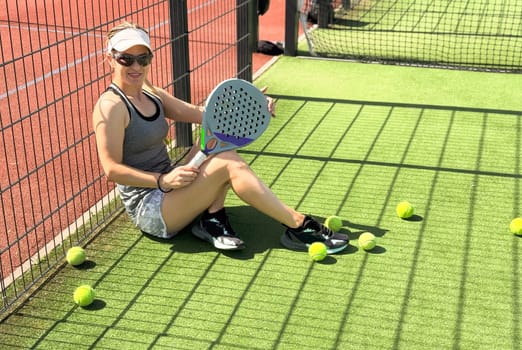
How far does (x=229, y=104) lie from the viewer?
12.0 feet

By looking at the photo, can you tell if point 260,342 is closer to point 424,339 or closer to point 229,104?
point 424,339

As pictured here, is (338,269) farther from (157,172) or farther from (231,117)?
(157,172)

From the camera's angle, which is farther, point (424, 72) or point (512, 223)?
point (424, 72)

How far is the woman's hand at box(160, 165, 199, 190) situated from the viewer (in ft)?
11.7

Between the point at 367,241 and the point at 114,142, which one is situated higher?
the point at 114,142

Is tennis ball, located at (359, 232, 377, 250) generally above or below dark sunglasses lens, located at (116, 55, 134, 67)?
below

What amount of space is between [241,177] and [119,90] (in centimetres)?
80

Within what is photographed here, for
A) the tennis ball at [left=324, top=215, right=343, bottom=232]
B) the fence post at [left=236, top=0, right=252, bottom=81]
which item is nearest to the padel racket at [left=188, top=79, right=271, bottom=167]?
the tennis ball at [left=324, top=215, right=343, bottom=232]

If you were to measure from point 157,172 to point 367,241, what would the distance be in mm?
1241

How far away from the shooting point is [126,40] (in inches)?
139

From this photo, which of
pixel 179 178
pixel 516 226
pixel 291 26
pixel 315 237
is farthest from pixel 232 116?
pixel 291 26

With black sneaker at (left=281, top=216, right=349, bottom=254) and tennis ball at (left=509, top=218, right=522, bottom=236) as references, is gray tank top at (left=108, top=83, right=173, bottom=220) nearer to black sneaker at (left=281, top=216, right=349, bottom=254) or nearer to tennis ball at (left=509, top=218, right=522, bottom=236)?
black sneaker at (left=281, top=216, right=349, bottom=254)

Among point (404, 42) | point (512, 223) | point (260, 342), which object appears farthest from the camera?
point (404, 42)

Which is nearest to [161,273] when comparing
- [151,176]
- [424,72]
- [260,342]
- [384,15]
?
[151,176]
